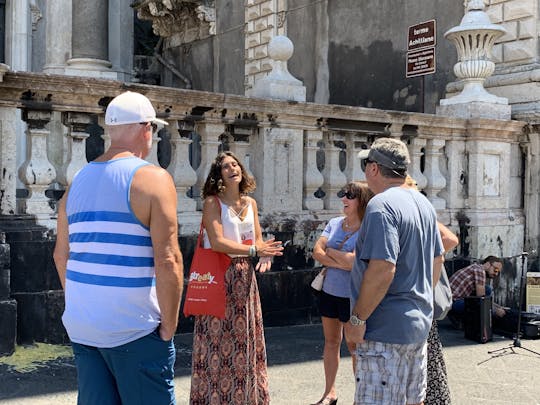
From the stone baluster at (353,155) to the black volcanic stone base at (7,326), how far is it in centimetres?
370

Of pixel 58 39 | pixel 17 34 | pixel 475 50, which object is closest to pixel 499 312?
pixel 475 50

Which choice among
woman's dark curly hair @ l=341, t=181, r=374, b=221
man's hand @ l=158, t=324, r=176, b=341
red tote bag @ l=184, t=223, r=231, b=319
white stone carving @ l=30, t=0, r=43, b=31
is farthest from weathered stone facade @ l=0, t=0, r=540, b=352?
man's hand @ l=158, t=324, r=176, b=341

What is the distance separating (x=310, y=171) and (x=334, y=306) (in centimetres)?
275

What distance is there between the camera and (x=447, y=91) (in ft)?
35.3

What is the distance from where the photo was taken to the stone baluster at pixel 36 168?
5.90 metres

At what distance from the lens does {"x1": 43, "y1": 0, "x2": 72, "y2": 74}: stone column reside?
1423 centimetres

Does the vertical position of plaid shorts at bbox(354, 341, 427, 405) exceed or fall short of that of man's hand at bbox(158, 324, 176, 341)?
it falls short

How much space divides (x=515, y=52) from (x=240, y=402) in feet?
23.6

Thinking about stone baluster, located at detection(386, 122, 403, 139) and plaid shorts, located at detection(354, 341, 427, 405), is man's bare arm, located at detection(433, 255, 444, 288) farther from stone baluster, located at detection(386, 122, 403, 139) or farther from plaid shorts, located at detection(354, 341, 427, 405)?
stone baluster, located at detection(386, 122, 403, 139)

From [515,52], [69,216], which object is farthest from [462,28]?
[69,216]

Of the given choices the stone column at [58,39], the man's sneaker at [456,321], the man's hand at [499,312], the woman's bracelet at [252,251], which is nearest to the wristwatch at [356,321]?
the woman's bracelet at [252,251]

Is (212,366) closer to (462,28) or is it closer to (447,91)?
(462,28)

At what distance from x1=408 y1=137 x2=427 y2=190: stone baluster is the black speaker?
1669 mm

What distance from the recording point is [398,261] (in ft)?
11.7
